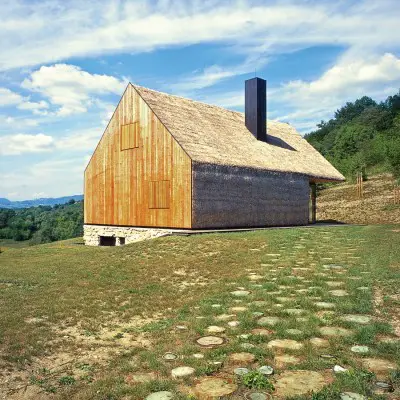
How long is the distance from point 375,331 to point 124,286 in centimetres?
578

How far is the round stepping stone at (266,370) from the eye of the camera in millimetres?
4438

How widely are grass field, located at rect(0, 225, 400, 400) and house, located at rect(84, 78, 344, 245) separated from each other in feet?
24.9

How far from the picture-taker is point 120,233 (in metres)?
22.4

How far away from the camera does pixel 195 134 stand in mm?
20875

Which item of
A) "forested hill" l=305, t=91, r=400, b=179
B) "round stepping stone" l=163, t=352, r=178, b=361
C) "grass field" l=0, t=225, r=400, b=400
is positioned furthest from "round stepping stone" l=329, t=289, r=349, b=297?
"forested hill" l=305, t=91, r=400, b=179

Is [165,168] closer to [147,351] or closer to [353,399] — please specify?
[147,351]

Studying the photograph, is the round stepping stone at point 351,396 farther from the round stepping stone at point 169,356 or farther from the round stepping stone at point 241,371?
the round stepping stone at point 169,356

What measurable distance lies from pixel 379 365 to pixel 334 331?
1.15m

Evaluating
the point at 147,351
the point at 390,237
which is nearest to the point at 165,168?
the point at 390,237

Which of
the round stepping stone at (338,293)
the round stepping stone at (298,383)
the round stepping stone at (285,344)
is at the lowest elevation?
the round stepping stone at (298,383)

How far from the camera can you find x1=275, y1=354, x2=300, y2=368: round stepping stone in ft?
15.3

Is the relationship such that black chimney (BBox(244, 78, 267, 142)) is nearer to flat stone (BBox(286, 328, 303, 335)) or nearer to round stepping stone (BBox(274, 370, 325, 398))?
flat stone (BBox(286, 328, 303, 335))

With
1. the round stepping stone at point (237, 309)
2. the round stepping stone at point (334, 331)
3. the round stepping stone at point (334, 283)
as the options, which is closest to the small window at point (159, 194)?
the round stepping stone at point (334, 283)

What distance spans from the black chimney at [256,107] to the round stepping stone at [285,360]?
71.7 ft
